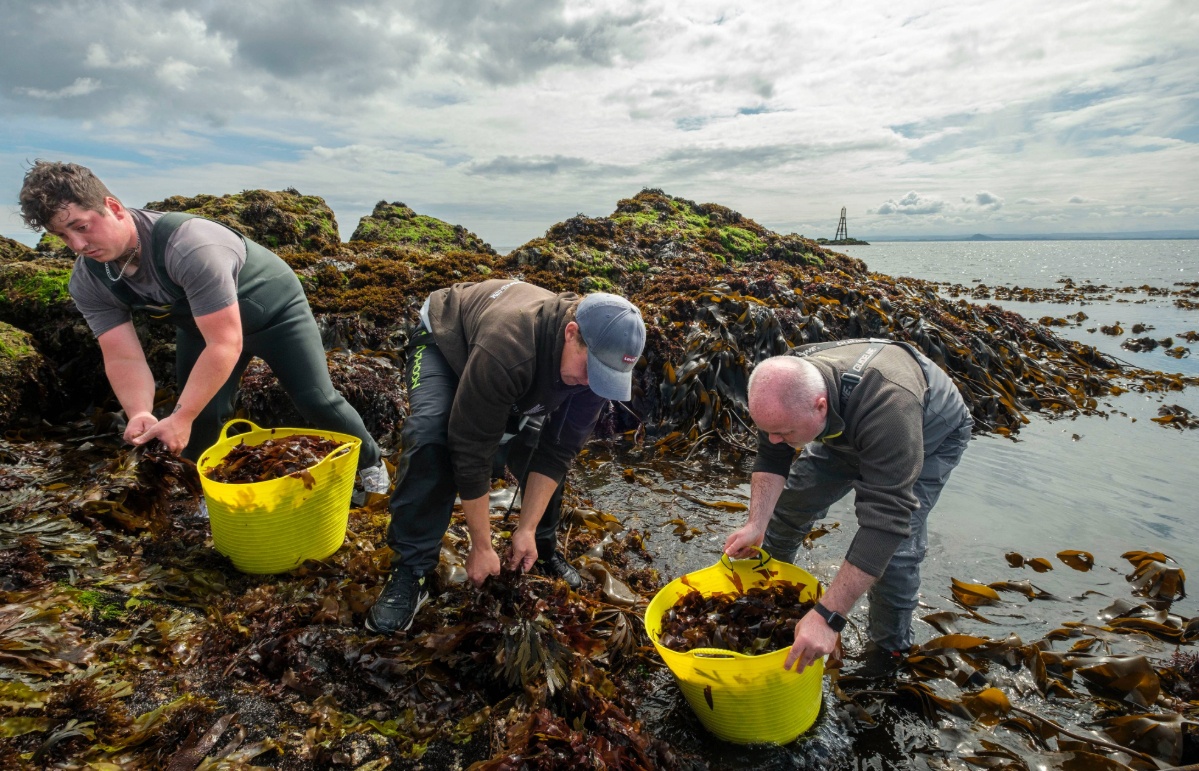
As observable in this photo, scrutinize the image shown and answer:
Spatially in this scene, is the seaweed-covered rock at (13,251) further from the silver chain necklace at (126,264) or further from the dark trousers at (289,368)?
the silver chain necklace at (126,264)

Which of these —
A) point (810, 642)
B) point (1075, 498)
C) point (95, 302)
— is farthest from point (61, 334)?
point (1075, 498)

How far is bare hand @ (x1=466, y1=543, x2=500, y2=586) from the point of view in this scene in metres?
2.29

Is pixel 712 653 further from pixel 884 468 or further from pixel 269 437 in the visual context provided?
pixel 269 437

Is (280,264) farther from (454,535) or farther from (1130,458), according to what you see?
(1130,458)

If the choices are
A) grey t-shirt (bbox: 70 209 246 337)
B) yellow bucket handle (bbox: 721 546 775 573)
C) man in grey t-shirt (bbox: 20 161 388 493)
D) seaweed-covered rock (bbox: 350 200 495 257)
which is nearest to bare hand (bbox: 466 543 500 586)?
yellow bucket handle (bbox: 721 546 775 573)

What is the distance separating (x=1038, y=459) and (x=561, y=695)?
529 cm

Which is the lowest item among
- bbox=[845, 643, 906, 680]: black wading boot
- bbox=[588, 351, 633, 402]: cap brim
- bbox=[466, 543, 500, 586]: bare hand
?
bbox=[845, 643, 906, 680]: black wading boot

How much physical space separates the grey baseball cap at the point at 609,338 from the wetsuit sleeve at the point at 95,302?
2.11 meters

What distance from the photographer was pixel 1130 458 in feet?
17.8

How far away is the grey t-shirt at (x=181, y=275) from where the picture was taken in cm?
237

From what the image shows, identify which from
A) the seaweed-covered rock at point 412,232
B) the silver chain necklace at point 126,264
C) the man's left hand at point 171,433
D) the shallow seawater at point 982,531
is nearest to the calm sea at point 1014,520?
the shallow seawater at point 982,531

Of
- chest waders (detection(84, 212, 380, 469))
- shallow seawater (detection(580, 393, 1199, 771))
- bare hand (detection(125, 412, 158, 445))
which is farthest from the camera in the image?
chest waders (detection(84, 212, 380, 469))

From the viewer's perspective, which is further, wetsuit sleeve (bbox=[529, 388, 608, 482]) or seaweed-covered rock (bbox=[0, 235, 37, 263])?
seaweed-covered rock (bbox=[0, 235, 37, 263])

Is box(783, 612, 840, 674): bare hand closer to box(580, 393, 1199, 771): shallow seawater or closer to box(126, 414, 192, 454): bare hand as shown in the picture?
box(580, 393, 1199, 771): shallow seawater
